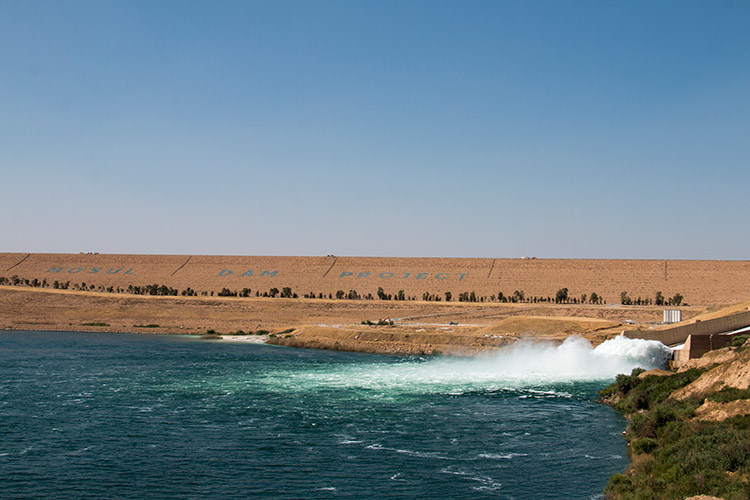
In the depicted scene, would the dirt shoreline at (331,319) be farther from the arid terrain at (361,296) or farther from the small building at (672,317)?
the small building at (672,317)

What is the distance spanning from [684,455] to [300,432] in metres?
15.1

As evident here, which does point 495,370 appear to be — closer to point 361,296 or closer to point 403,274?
point 361,296

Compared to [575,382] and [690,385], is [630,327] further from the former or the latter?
[690,385]

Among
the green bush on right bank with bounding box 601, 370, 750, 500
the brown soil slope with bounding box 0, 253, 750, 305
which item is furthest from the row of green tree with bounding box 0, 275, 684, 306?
the green bush on right bank with bounding box 601, 370, 750, 500

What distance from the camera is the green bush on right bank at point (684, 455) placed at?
1755 cm

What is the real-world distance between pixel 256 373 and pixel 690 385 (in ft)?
93.1

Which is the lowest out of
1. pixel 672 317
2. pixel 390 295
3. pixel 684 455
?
pixel 684 455

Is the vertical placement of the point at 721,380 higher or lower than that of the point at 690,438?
higher

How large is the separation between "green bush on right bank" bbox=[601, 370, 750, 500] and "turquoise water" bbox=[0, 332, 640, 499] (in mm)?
1213

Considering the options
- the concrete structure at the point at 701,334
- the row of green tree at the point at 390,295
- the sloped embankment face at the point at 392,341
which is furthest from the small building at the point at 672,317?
the row of green tree at the point at 390,295

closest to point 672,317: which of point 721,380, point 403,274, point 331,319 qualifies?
point 721,380

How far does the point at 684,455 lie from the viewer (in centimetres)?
2019

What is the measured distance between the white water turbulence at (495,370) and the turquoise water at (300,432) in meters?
0.36

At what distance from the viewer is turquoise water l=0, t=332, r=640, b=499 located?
69.6 ft
